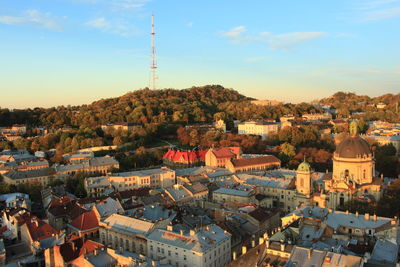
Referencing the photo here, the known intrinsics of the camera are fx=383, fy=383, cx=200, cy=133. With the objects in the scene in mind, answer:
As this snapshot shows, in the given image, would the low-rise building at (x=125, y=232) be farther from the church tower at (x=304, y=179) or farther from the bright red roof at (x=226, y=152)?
the bright red roof at (x=226, y=152)

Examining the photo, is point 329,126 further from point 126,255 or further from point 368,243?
point 126,255

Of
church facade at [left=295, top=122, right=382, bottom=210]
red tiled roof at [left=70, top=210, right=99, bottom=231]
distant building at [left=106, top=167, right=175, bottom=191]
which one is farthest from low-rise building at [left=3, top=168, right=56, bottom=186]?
church facade at [left=295, top=122, right=382, bottom=210]

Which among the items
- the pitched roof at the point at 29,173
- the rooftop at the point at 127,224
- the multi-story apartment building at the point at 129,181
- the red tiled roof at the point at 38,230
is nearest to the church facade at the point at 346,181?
the multi-story apartment building at the point at 129,181

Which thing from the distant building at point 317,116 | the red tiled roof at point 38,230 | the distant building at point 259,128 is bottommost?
the red tiled roof at point 38,230

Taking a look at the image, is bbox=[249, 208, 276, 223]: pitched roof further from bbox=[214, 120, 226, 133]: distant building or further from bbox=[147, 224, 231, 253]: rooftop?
bbox=[214, 120, 226, 133]: distant building

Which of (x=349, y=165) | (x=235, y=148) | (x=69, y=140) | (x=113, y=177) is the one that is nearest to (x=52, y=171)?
(x=113, y=177)

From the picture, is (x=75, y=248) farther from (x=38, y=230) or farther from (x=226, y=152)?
(x=226, y=152)

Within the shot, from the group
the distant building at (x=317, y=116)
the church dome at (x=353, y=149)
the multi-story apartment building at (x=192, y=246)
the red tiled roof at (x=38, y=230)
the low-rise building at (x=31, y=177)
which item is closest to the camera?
the multi-story apartment building at (x=192, y=246)
